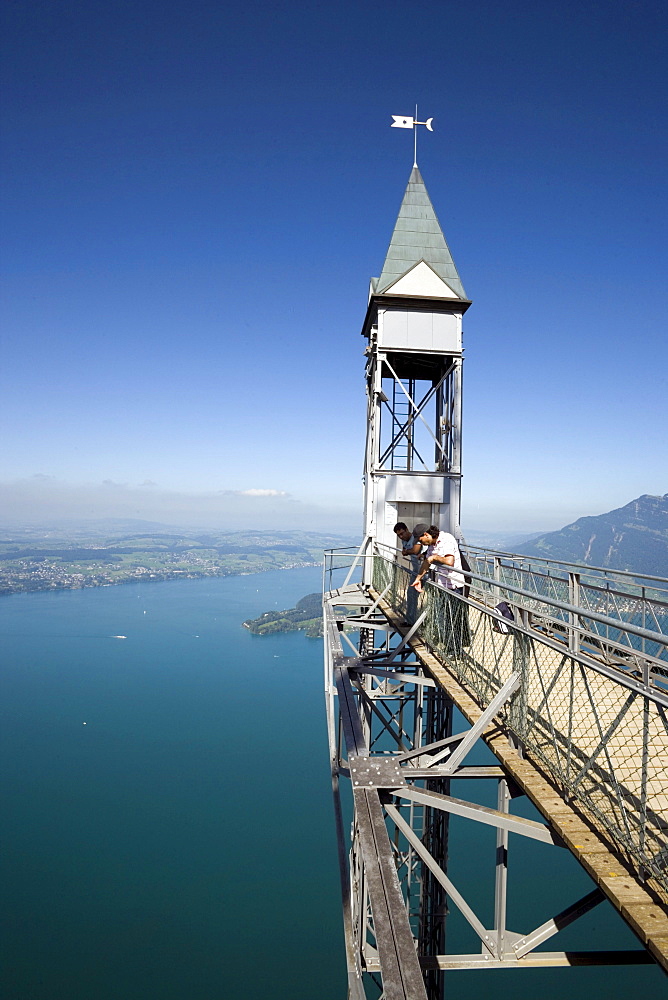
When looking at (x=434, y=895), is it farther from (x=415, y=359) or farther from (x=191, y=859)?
(x=191, y=859)

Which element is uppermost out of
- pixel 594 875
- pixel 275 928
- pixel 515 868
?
pixel 594 875

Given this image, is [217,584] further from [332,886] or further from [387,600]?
[387,600]

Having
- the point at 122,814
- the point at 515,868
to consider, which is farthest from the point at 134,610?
the point at 515,868

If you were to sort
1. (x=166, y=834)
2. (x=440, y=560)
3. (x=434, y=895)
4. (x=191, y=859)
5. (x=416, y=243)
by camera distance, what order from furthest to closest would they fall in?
(x=166, y=834)
(x=191, y=859)
(x=416, y=243)
(x=434, y=895)
(x=440, y=560)

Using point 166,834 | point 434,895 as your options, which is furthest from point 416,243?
point 166,834

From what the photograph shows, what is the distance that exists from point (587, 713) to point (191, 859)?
50020 mm

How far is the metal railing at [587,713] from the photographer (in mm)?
3205

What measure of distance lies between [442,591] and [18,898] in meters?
51.0

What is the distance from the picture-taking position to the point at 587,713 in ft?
16.9

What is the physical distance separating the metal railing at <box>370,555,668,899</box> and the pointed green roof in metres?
9.97

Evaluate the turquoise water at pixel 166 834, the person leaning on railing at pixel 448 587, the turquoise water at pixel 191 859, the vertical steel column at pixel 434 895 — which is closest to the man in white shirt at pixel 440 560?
the person leaning on railing at pixel 448 587

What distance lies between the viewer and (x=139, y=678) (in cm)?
8362

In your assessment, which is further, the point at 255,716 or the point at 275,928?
the point at 255,716

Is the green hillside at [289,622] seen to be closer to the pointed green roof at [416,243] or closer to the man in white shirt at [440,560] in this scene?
the pointed green roof at [416,243]
